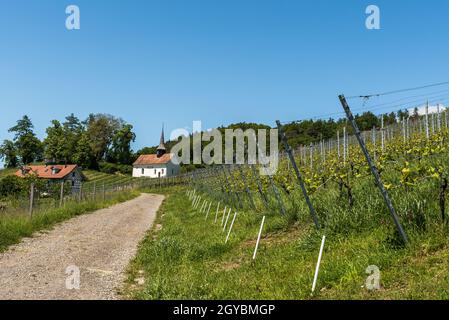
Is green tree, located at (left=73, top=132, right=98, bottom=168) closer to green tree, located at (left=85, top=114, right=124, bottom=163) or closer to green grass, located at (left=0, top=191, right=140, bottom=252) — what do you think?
green tree, located at (left=85, top=114, right=124, bottom=163)

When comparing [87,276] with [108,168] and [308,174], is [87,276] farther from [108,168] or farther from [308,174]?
[108,168]

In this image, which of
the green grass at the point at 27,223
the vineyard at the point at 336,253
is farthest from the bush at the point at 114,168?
the vineyard at the point at 336,253

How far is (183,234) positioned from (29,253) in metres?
4.68

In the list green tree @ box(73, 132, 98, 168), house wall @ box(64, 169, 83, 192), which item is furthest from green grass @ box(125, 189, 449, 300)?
green tree @ box(73, 132, 98, 168)

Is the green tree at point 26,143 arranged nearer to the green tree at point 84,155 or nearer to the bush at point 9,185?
the green tree at point 84,155

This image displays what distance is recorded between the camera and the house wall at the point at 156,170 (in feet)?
309

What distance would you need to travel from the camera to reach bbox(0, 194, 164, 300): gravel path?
6.76 m

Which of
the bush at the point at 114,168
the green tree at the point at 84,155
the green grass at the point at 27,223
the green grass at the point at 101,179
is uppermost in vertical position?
the green tree at the point at 84,155

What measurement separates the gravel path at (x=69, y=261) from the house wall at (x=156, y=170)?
77968 mm

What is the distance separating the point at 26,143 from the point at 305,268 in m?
115

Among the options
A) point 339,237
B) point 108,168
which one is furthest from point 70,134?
point 339,237
